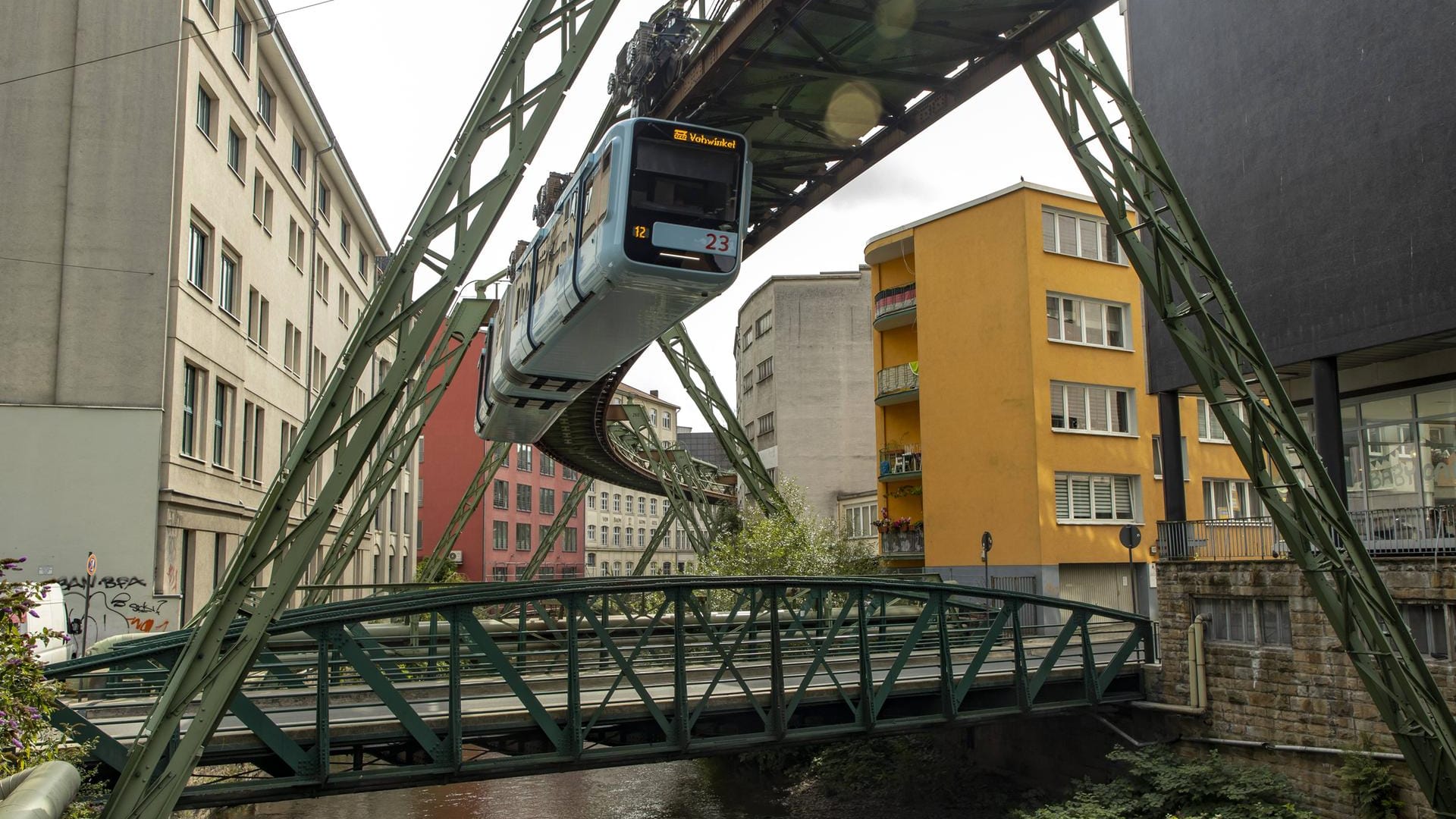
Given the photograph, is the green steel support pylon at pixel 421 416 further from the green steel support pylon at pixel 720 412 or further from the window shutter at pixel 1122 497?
the window shutter at pixel 1122 497

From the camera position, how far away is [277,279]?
3409 centimetres

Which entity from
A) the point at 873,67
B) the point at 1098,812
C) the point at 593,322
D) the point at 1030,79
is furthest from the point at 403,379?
the point at 1098,812

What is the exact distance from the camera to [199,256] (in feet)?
86.9

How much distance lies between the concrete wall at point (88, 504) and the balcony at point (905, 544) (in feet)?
69.8

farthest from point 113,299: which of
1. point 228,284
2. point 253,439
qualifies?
point 253,439

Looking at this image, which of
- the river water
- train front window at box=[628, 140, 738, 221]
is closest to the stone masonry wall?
the river water

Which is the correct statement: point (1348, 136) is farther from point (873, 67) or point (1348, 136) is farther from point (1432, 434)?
point (873, 67)

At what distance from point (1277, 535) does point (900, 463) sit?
53.7ft

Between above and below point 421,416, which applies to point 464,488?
above

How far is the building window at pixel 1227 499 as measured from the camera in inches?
1334

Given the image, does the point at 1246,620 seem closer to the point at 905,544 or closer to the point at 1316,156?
the point at 1316,156

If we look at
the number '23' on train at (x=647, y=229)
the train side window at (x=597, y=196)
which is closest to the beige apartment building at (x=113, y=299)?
the number '23' on train at (x=647, y=229)

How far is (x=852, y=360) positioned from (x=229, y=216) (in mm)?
32438

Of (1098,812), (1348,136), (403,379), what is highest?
(1348,136)
